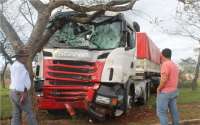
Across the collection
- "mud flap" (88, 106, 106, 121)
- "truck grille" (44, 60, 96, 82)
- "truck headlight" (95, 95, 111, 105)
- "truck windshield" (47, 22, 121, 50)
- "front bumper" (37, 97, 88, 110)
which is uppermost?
"truck windshield" (47, 22, 121, 50)

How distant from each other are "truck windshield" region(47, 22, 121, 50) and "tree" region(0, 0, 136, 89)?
241mm

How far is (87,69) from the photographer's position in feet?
48.7

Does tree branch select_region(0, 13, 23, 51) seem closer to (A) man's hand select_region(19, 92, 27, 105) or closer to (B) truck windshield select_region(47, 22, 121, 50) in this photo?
(B) truck windshield select_region(47, 22, 121, 50)

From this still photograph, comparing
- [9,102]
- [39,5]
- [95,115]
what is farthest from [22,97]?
[9,102]

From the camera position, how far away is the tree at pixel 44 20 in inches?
555

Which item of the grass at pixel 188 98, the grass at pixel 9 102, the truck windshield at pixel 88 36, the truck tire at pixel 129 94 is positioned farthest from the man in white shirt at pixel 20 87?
the grass at pixel 188 98

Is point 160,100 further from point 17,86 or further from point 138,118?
point 138,118

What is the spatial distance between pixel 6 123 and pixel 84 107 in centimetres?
249

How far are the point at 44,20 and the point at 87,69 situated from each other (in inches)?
71.5

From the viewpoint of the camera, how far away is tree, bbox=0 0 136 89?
1409cm

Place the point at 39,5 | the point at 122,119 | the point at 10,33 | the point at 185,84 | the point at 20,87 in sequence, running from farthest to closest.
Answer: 1. the point at 185,84
2. the point at 122,119
3. the point at 39,5
4. the point at 10,33
5. the point at 20,87

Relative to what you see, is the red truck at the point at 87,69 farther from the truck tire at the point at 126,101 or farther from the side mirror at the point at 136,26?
the side mirror at the point at 136,26

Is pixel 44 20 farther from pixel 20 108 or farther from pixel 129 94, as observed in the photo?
pixel 129 94

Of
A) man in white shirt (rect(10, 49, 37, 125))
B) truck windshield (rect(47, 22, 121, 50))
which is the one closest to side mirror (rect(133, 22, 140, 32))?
truck windshield (rect(47, 22, 121, 50))
